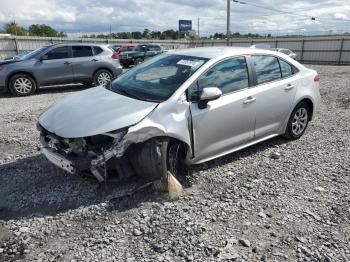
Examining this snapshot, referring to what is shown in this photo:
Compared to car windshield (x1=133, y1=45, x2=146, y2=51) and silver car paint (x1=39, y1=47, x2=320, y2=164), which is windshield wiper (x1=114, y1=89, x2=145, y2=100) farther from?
car windshield (x1=133, y1=45, x2=146, y2=51)

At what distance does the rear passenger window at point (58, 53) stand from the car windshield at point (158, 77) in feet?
22.8

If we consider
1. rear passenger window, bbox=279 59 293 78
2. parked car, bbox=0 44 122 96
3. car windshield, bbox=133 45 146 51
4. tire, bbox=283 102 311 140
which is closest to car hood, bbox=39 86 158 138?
rear passenger window, bbox=279 59 293 78

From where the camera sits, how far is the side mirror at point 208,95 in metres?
3.89

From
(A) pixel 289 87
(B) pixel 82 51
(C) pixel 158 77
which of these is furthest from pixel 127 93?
(B) pixel 82 51

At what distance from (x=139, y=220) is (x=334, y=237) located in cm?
190

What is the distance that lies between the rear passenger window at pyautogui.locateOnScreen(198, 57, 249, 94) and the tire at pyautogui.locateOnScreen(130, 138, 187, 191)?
92 cm

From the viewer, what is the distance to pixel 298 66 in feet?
18.2

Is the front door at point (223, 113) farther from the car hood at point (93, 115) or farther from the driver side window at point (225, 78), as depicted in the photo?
the car hood at point (93, 115)

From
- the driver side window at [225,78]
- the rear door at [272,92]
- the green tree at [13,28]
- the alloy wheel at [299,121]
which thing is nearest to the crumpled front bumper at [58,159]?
A: the driver side window at [225,78]

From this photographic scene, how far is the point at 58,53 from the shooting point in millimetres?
11047

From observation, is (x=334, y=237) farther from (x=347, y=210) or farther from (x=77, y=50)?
(x=77, y=50)

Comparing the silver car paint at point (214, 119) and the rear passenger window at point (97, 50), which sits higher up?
the rear passenger window at point (97, 50)

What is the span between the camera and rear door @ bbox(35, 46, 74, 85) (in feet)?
35.0

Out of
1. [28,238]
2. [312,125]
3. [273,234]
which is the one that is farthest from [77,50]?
[273,234]
